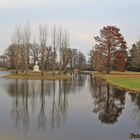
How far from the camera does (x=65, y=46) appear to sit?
71.6 metres

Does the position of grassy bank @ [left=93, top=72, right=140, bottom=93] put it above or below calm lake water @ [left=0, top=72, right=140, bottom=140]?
above

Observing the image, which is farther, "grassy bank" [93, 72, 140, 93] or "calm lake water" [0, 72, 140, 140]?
"grassy bank" [93, 72, 140, 93]

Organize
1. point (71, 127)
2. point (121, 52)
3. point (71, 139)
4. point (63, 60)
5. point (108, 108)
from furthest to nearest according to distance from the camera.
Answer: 1. point (63, 60)
2. point (121, 52)
3. point (108, 108)
4. point (71, 127)
5. point (71, 139)

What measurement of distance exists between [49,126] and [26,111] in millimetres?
4154

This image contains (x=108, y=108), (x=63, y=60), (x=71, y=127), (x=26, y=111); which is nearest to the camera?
(x=71, y=127)

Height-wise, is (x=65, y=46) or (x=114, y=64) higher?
(x=65, y=46)

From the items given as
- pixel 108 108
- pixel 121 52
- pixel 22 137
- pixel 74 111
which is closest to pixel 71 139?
Result: pixel 22 137

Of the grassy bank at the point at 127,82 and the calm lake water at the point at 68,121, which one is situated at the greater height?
the grassy bank at the point at 127,82

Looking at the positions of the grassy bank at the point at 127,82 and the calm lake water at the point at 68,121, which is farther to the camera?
the grassy bank at the point at 127,82

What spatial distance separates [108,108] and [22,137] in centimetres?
895

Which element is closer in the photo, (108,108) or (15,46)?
(108,108)

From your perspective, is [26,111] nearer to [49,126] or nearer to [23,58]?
[49,126]

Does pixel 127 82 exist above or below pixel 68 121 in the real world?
above

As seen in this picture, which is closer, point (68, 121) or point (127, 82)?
point (68, 121)
